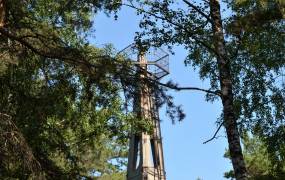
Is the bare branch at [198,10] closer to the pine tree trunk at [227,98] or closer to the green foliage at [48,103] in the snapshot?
the pine tree trunk at [227,98]

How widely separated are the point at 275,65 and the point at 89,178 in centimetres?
535

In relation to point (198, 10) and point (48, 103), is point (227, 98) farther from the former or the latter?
point (48, 103)

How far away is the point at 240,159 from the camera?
845 cm

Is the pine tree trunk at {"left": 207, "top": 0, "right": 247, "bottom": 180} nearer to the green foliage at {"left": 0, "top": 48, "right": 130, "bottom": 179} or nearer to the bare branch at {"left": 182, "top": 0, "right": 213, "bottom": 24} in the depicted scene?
the bare branch at {"left": 182, "top": 0, "right": 213, "bottom": 24}

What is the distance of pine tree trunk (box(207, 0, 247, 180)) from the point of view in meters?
8.43

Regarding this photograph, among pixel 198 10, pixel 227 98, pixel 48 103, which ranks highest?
pixel 198 10

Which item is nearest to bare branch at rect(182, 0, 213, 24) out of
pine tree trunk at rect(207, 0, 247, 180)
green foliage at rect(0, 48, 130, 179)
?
pine tree trunk at rect(207, 0, 247, 180)

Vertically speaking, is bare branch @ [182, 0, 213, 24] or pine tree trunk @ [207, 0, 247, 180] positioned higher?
bare branch @ [182, 0, 213, 24]

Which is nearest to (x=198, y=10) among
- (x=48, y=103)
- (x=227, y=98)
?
(x=227, y=98)

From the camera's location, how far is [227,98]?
9172 mm

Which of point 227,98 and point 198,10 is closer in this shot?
point 227,98

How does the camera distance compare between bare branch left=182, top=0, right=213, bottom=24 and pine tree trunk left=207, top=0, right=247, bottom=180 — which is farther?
bare branch left=182, top=0, right=213, bottom=24

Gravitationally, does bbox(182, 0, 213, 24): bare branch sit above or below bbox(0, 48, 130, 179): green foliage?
above

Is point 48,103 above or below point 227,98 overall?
above
